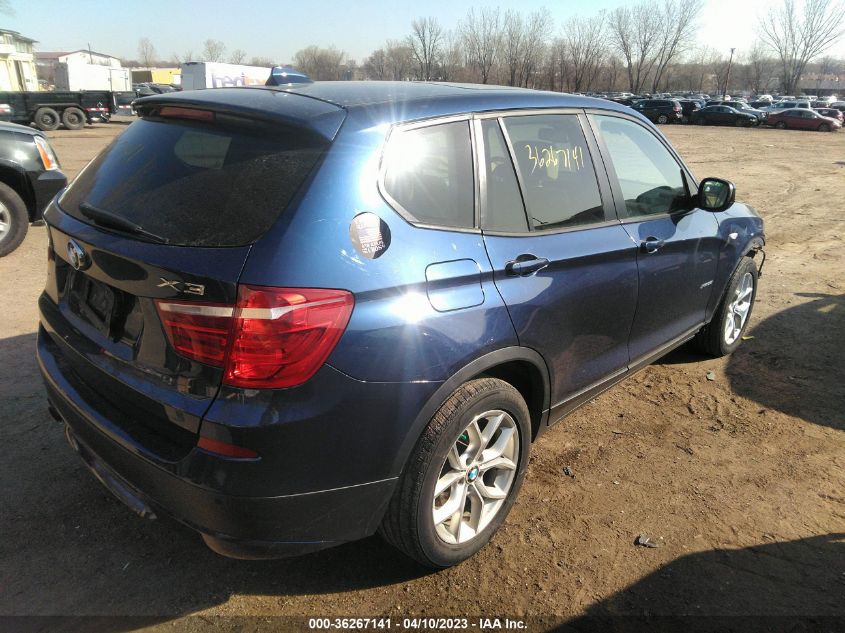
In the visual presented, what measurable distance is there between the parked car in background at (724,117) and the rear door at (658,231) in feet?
136

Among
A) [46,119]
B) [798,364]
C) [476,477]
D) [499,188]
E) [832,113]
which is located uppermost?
[832,113]

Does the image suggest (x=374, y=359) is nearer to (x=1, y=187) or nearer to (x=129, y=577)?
(x=129, y=577)

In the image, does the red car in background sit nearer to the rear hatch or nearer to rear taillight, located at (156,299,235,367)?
the rear hatch

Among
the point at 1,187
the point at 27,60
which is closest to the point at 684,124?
the point at 1,187

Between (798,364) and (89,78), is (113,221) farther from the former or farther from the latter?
(89,78)

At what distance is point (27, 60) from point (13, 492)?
60.8 meters

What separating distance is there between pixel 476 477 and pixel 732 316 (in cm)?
305

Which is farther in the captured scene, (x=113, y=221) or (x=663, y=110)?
(x=663, y=110)

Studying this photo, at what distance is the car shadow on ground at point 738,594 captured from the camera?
2.33 m

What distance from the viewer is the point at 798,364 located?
463 centimetres

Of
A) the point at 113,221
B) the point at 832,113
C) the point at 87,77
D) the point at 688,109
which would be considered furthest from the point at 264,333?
the point at 832,113

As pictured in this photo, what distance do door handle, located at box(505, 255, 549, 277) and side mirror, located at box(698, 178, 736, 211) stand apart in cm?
180

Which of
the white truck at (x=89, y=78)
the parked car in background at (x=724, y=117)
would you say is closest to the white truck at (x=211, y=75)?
the white truck at (x=89, y=78)

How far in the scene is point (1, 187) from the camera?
251 inches
